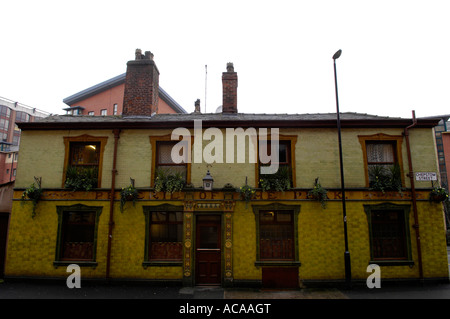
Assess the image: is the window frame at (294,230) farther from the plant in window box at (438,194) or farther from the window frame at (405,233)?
the plant in window box at (438,194)

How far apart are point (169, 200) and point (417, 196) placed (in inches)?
400

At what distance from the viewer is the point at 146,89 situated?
13.4 meters

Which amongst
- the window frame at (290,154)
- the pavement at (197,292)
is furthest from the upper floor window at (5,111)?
the window frame at (290,154)

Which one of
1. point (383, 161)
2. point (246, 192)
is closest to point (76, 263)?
point (246, 192)

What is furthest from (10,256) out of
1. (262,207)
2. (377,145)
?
(377,145)

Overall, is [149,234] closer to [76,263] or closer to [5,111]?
[76,263]

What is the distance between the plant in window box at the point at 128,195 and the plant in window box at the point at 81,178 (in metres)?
1.45

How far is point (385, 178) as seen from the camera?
11023mm

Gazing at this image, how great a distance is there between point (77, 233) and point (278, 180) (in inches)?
342

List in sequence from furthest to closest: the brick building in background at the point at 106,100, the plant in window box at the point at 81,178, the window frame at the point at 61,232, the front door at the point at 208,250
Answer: the brick building in background at the point at 106,100
the plant in window box at the point at 81,178
the window frame at the point at 61,232
the front door at the point at 208,250

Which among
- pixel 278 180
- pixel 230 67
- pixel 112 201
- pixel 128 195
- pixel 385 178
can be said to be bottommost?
pixel 112 201

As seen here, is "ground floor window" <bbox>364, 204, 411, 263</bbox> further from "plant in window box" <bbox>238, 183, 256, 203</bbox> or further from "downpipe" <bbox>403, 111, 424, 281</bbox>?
"plant in window box" <bbox>238, 183, 256, 203</bbox>

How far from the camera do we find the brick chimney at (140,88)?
43.6ft
